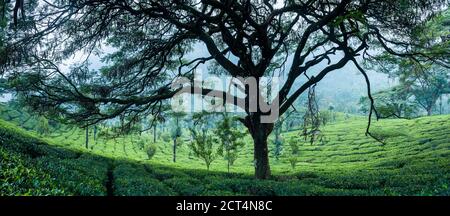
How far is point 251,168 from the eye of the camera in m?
58.7

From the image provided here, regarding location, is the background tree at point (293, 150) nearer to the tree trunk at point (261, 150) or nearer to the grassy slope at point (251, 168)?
the grassy slope at point (251, 168)

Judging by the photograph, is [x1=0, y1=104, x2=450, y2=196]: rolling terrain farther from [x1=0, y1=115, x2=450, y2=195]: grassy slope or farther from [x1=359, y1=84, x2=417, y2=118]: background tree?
[x1=359, y1=84, x2=417, y2=118]: background tree

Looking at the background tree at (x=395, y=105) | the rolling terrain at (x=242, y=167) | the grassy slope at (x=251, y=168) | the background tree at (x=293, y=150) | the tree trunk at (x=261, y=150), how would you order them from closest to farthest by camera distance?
the rolling terrain at (x=242, y=167) → the grassy slope at (x=251, y=168) → the background tree at (x=395, y=105) → the tree trunk at (x=261, y=150) → the background tree at (x=293, y=150)

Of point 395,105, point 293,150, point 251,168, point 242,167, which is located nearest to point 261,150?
point 395,105

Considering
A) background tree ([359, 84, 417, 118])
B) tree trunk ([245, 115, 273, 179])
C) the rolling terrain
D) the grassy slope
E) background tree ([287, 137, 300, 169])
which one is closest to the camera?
the rolling terrain

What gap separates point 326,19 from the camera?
13406mm

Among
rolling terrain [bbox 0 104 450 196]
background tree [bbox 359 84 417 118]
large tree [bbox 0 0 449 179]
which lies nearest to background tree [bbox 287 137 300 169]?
rolling terrain [bbox 0 104 450 196]

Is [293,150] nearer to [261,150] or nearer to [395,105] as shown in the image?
[395,105]

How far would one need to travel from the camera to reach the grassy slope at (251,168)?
997 cm

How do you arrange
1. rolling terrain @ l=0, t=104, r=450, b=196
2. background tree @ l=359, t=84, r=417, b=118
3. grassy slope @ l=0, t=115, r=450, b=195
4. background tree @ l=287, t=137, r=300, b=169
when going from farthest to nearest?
1. background tree @ l=287, t=137, r=300, b=169
2. background tree @ l=359, t=84, r=417, b=118
3. grassy slope @ l=0, t=115, r=450, b=195
4. rolling terrain @ l=0, t=104, r=450, b=196

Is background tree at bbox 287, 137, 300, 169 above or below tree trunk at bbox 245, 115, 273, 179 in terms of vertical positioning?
below

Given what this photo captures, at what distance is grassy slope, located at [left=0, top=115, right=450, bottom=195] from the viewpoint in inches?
393

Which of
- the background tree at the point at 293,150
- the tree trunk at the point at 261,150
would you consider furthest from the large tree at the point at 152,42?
the background tree at the point at 293,150
